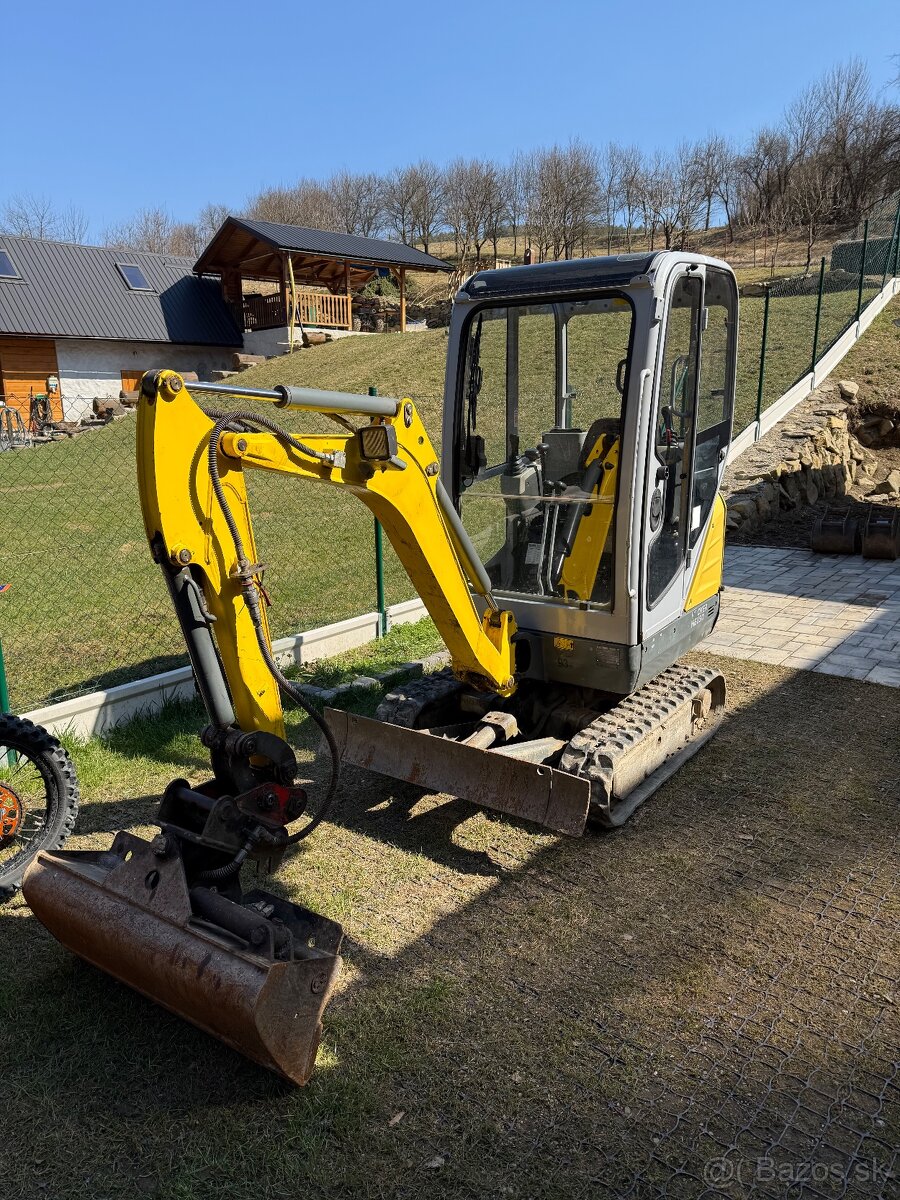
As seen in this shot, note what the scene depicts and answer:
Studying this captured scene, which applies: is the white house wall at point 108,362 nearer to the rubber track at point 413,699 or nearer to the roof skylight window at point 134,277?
the roof skylight window at point 134,277

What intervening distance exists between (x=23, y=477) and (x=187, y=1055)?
44.3 feet

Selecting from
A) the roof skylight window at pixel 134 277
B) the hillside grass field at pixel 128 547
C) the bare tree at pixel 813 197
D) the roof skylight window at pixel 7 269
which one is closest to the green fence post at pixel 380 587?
the hillside grass field at pixel 128 547

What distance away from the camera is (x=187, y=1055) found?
311cm

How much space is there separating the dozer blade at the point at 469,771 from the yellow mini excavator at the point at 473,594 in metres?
0.01

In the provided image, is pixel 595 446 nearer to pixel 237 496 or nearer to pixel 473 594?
pixel 473 594

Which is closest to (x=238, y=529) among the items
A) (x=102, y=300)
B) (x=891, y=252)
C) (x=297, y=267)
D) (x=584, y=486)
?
(x=584, y=486)

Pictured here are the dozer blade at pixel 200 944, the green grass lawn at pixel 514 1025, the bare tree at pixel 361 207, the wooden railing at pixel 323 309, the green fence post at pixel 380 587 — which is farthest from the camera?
the bare tree at pixel 361 207

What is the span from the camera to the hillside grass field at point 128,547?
7.04 meters

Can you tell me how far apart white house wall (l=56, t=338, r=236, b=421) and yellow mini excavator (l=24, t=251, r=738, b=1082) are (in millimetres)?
25127

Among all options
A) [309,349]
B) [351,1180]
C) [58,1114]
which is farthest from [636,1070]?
[309,349]

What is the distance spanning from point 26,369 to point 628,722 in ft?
90.9

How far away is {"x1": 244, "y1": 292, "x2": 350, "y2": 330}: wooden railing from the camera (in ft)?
86.9

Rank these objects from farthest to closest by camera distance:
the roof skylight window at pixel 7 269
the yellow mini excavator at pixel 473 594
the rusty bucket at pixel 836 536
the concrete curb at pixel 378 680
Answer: the roof skylight window at pixel 7 269
the rusty bucket at pixel 836 536
the concrete curb at pixel 378 680
the yellow mini excavator at pixel 473 594

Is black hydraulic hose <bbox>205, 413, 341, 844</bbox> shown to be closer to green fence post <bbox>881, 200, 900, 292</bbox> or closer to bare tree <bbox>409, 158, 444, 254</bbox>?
green fence post <bbox>881, 200, 900, 292</bbox>
